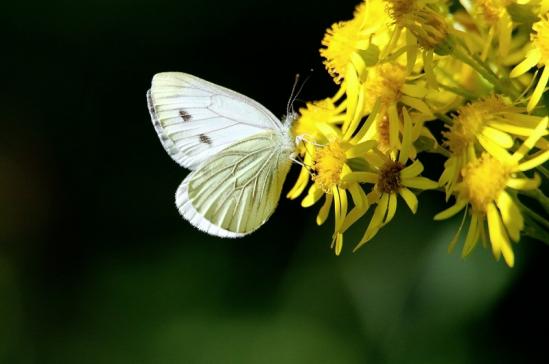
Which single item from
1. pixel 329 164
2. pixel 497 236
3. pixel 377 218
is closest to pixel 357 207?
pixel 377 218

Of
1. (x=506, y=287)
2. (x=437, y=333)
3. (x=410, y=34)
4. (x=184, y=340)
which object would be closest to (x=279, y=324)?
(x=184, y=340)

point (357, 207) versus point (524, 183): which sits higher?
point (524, 183)

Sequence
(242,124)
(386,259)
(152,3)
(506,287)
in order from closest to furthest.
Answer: (242,124) → (506,287) → (386,259) → (152,3)

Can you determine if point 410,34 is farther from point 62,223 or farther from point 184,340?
point 62,223

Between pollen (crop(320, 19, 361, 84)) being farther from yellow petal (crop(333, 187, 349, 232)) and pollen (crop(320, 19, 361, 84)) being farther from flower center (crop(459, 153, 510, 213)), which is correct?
flower center (crop(459, 153, 510, 213))

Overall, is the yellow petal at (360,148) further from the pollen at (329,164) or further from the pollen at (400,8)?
the pollen at (400,8)

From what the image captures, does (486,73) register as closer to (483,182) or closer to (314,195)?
(483,182)
